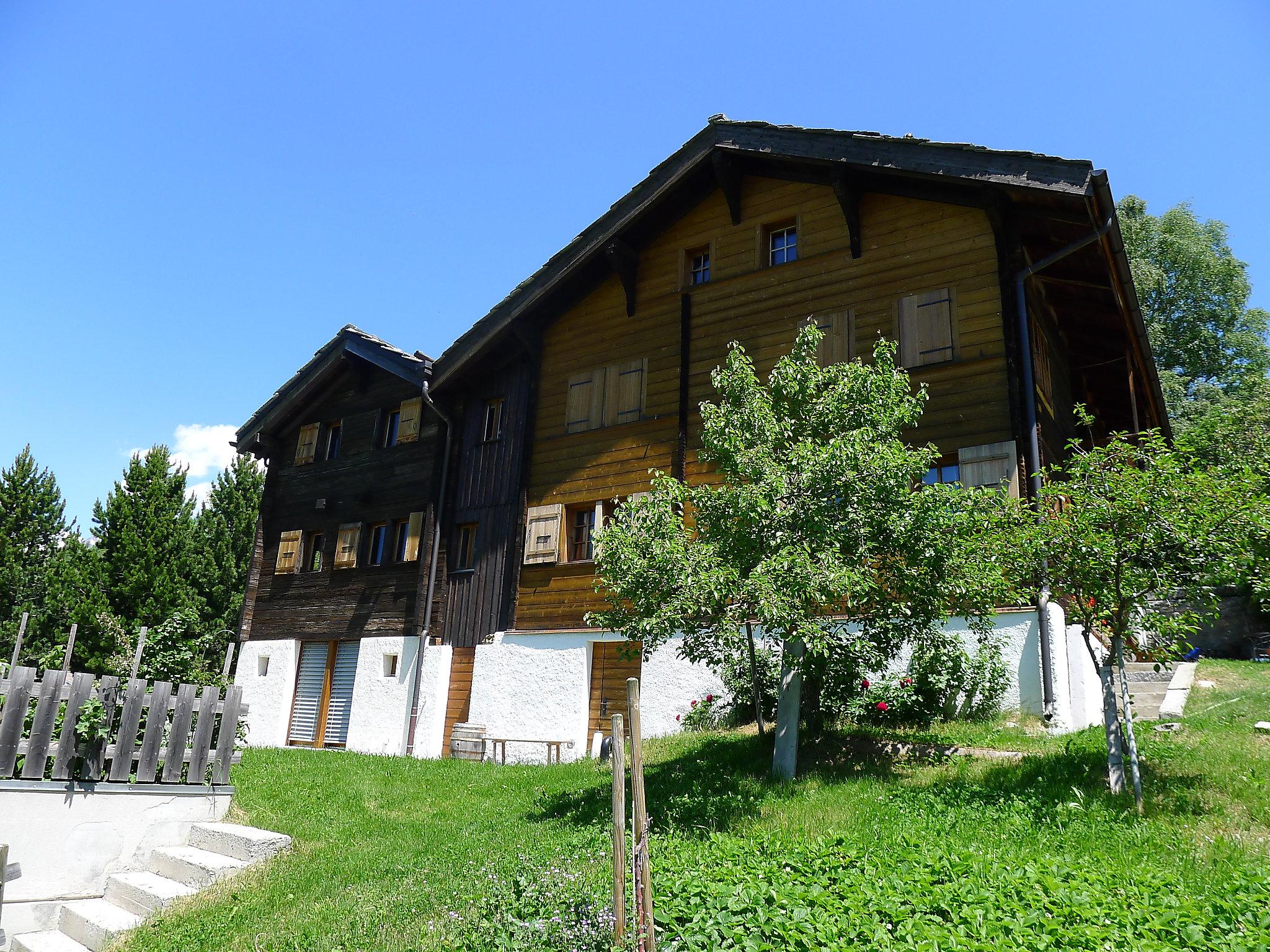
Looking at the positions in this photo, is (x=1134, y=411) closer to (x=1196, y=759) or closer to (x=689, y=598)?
(x=1196, y=759)

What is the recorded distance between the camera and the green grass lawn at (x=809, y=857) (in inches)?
227

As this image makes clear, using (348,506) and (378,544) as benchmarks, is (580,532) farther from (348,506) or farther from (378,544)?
(348,506)

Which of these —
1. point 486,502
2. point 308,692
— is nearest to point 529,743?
point 486,502

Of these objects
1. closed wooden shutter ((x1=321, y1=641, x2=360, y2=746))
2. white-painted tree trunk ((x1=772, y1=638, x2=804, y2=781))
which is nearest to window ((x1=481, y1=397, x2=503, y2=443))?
closed wooden shutter ((x1=321, y1=641, x2=360, y2=746))

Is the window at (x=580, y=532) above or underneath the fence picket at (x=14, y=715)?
above

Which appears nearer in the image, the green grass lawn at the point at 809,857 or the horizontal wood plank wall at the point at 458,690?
the green grass lawn at the point at 809,857

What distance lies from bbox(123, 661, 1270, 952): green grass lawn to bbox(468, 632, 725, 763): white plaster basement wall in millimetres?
2934

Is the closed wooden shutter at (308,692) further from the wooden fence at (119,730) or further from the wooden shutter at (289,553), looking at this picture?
the wooden fence at (119,730)

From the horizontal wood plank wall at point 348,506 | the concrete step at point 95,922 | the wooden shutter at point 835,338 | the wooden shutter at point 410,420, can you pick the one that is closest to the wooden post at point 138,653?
the concrete step at point 95,922

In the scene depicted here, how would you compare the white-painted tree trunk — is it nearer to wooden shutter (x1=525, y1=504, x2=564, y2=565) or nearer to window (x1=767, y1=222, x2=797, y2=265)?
wooden shutter (x1=525, y1=504, x2=564, y2=565)

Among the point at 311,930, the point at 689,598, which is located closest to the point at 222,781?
the point at 311,930

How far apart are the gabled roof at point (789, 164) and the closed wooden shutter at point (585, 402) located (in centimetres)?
189

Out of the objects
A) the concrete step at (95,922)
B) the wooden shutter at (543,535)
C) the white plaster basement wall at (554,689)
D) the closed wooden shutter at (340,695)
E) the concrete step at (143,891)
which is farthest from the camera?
the closed wooden shutter at (340,695)

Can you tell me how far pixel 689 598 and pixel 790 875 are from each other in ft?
11.3
